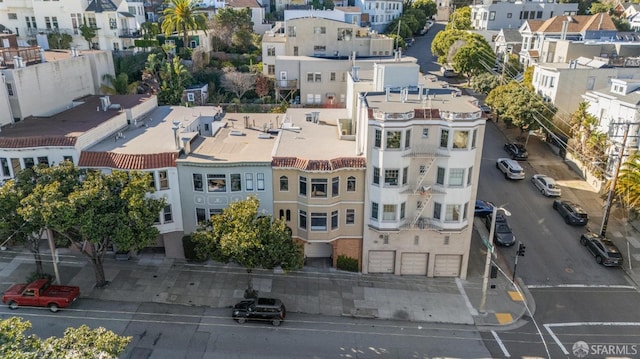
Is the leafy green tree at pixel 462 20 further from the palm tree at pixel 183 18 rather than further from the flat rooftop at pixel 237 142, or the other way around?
the flat rooftop at pixel 237 142

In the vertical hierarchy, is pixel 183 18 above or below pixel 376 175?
above

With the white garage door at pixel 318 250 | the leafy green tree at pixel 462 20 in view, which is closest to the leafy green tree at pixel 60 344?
the white garage door at pixel 318 250

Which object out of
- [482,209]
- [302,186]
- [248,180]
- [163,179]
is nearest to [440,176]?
[302,186]

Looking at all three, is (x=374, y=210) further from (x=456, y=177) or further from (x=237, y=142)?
(x=237, y=142)

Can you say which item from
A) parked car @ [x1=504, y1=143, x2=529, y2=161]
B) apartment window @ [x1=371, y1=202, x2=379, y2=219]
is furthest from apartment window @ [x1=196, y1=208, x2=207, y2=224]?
parked car @ [x1=504, y1=143, x2=529, y2=161]

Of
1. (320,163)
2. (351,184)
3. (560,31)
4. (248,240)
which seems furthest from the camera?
(560,31)

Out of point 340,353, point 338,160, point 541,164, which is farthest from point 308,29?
point 340,353
